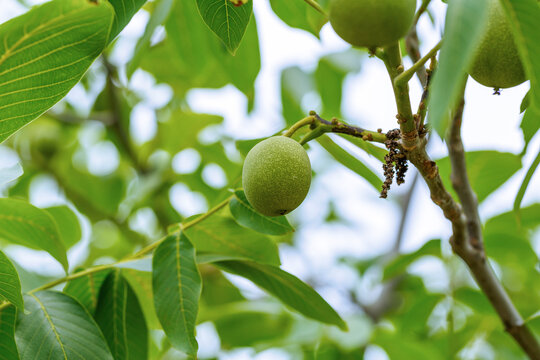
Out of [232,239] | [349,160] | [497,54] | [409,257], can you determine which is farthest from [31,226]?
[409,257]

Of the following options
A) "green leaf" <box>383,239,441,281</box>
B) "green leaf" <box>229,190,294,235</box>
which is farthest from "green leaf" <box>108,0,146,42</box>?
"green leaf" <box>383,239,441,281</box>

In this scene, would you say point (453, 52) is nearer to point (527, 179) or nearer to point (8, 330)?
point (527, 179)

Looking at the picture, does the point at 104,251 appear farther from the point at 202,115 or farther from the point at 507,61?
the point at 507,61

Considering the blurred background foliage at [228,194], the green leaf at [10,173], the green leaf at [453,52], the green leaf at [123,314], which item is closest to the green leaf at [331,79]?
the blurred background foliage at [228,194]

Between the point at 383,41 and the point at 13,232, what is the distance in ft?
2.97

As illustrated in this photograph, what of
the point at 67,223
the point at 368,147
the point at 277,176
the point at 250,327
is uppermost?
the point at 368,147

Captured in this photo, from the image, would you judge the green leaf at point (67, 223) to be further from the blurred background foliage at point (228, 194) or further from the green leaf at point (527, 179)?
the green leaf at point (527, 179)

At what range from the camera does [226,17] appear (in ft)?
3.45

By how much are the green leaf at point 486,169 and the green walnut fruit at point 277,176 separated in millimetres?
751

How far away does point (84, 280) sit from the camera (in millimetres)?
1288

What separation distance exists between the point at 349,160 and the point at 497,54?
0.44m

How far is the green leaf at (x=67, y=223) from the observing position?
1789 millimetres

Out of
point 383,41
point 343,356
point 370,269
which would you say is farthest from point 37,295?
point 370,269

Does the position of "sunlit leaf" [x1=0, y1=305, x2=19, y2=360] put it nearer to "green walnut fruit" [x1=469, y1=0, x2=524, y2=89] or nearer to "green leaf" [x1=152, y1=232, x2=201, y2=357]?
"green leaf" [x1=152, y1=232, x2=201, y2=357]
